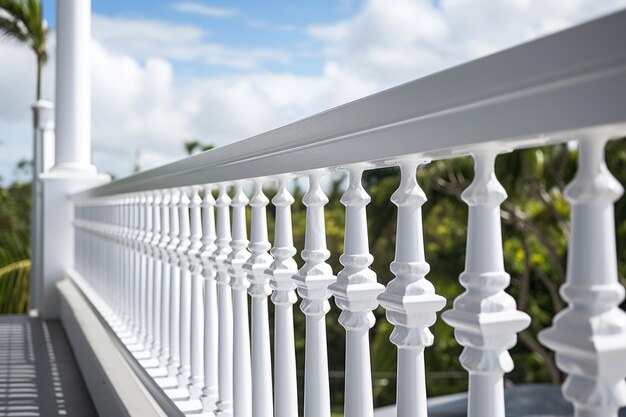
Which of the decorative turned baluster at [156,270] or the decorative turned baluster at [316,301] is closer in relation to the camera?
the decorative turned baluster at [316,301]

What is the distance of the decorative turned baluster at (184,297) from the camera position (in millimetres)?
2533

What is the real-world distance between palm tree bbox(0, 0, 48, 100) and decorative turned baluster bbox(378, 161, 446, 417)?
553 inches

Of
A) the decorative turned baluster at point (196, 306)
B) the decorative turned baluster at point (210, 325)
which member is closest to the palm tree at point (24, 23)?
the decorative turned baluster at point (196, 306)

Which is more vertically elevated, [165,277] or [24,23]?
[24,23]

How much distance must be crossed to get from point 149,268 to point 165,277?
344 millimetres

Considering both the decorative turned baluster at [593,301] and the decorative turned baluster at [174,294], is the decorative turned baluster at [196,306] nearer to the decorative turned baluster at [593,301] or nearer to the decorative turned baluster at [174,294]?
the decorative turned baluster at [174,294]

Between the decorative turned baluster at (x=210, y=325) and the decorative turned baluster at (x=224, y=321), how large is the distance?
101mm

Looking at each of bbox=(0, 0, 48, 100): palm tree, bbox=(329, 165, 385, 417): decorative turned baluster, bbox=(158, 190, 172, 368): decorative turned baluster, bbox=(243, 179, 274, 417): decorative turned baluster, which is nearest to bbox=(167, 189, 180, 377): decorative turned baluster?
bbox=(158, 190, 172, 368): decorative turned baluster

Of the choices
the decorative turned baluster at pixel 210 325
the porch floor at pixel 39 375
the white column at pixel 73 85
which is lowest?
the porch floor at pixel 39 375

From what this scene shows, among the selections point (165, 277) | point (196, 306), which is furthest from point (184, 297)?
point (165, 277)

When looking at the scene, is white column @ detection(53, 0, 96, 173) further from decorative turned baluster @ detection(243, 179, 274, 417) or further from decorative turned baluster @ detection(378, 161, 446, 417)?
decorative turned baluster @ detection(378, 161, 446, 417)

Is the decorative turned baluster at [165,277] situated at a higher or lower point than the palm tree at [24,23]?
lower

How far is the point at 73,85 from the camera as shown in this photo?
6543 millimetres

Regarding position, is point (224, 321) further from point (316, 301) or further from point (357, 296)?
point (357, 296)
